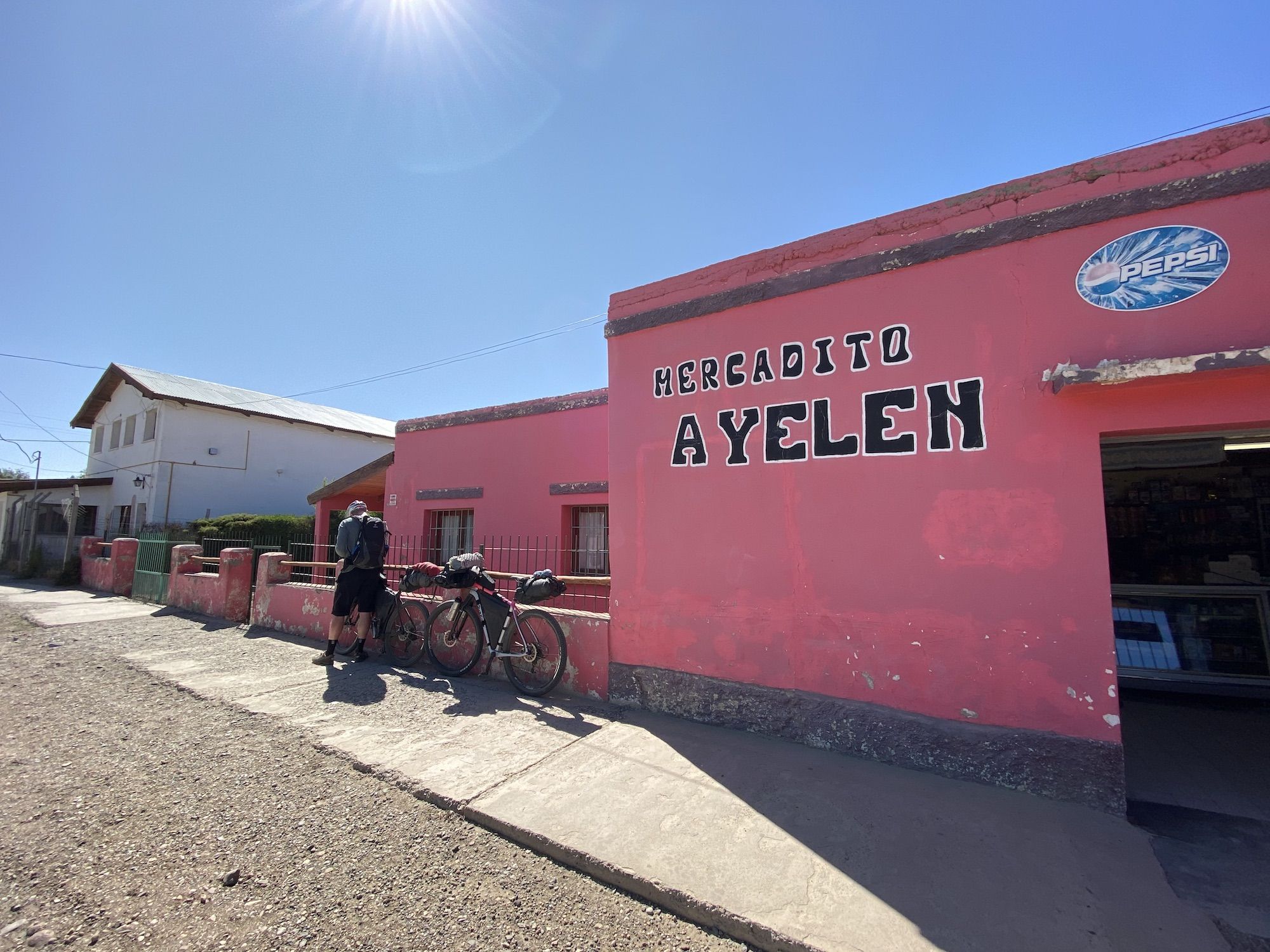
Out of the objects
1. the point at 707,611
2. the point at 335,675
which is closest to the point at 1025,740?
the point at 707,611

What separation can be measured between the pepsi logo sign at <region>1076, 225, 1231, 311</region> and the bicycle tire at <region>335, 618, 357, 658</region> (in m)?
7.80

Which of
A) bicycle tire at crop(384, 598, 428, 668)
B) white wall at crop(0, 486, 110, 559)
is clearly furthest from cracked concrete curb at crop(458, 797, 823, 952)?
white wall at crop(0, 486, 110, 559)

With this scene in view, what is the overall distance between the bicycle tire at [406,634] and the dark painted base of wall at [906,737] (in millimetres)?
2879

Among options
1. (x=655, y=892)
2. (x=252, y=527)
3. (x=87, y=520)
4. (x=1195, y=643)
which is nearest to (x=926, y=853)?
(x=655, y=892)

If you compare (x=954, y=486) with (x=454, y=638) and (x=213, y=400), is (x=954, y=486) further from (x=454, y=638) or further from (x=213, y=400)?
(x=213, y=400)

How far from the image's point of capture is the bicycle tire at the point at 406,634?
632cm

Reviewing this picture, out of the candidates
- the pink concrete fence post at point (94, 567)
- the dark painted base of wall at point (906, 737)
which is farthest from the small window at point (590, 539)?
the pink concrete fence post at point (94, 567)

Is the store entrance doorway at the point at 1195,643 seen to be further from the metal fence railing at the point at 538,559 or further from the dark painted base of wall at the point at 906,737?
the metal fence railing at the point at 538,559

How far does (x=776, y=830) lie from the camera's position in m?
2.84

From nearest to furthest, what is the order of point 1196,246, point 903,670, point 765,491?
1. point 1196,246
2. point 903,670
3. point 765,491

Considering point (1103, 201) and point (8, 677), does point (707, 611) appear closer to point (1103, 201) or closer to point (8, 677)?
point (1103, 201)

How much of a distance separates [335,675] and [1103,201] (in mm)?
7385

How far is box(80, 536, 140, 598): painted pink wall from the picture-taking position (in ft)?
42.8

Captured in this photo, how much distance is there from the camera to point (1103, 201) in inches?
131
